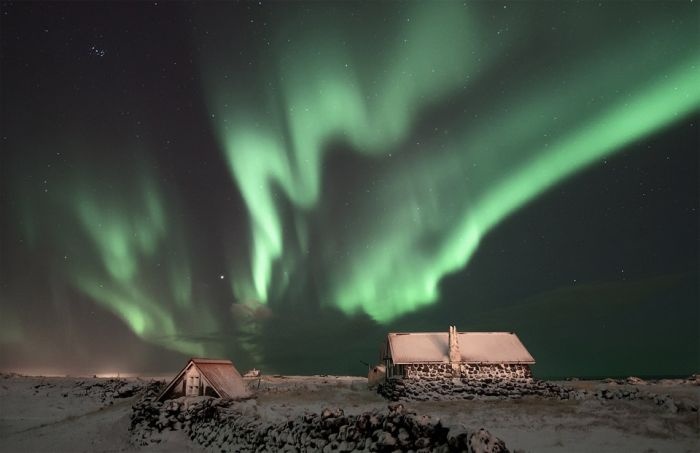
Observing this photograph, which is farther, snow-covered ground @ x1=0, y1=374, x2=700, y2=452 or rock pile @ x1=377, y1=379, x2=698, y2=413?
rock pile @ x1=377, y1=379, x2=698, y2=413

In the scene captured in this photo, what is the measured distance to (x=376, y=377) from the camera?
1716 inches

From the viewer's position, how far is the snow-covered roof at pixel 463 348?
3553 centimetres

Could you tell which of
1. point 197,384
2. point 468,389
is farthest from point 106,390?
point 468,389

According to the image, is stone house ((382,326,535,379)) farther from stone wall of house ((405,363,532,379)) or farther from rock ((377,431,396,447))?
rock ((377,431,396,447))

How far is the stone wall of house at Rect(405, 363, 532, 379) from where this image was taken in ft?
114

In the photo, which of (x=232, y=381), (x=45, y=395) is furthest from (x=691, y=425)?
(x=45, y=395)

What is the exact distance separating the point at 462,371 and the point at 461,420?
13.1 meters

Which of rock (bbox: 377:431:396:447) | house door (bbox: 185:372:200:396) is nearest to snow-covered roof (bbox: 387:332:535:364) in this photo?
house door (bbox: 185:372:200:396)

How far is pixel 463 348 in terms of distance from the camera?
3684 cm

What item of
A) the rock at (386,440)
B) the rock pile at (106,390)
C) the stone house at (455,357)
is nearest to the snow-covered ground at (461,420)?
the rock pile at (106,390)

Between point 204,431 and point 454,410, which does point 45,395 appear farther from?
point 454,410

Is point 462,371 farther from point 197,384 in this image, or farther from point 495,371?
point 197,384

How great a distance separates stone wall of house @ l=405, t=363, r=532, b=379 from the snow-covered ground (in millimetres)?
3472

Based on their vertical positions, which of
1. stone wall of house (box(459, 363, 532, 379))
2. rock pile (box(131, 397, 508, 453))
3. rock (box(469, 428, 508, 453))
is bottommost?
→ stone wall of house (box(459, 363, 532, 379))
